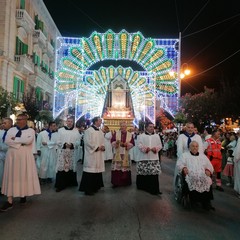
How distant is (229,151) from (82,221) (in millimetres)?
5978

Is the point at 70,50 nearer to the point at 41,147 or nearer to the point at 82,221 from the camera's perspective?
the point at 41,147

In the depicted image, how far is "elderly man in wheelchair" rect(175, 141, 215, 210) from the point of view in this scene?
6.34 m

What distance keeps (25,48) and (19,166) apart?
22.0 metres

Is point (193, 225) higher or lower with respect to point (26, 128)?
lower

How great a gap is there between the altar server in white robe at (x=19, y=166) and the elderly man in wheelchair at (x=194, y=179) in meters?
2.97

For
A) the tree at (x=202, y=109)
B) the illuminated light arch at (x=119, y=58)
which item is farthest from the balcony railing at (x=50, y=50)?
the tree at (x=202, y=109)

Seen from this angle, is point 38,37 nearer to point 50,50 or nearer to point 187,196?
point 50,50

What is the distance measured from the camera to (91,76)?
31.5m

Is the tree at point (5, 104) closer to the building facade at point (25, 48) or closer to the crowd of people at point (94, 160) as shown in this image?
the building facade at point (25, 48)

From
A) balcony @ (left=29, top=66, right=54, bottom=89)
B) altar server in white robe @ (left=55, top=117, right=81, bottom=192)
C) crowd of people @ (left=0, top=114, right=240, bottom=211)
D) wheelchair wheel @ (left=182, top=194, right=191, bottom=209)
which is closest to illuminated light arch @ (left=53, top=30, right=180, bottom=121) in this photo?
balcony @ (left=29, top=66, right=54, bottom=89)

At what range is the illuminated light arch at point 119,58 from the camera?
27.9 m

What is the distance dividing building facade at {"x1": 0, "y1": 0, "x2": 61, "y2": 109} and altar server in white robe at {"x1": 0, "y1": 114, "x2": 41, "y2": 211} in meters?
16.9

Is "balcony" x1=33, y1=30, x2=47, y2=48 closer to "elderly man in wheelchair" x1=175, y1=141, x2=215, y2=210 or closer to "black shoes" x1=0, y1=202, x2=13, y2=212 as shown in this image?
"black shoes" x1=0, y1=202, x2=13, y2=212

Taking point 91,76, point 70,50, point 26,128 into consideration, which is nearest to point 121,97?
point 91,76
